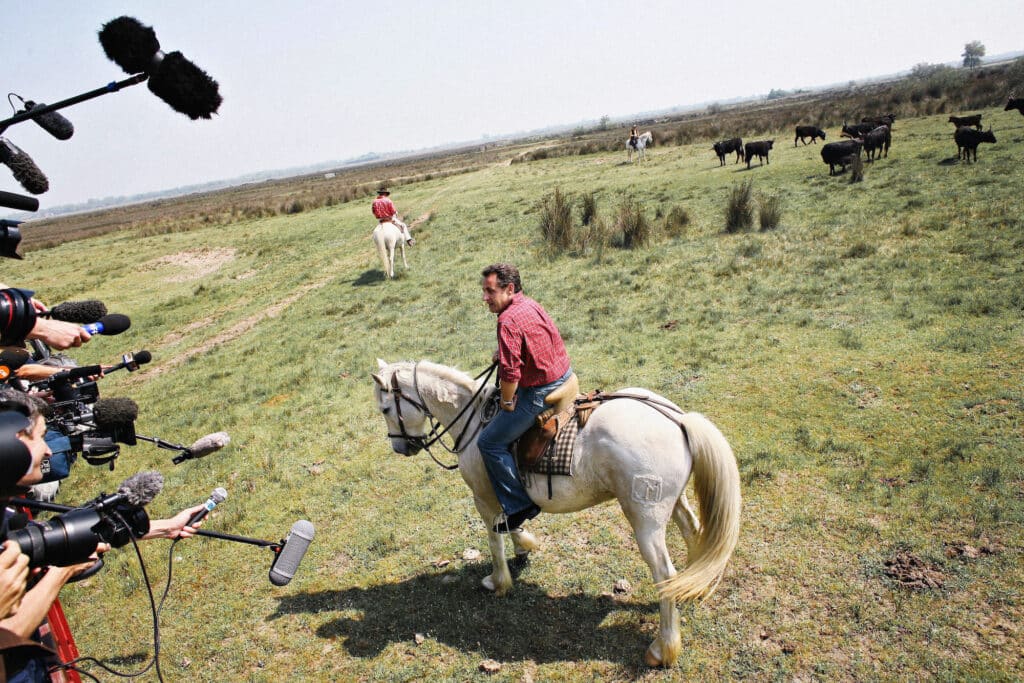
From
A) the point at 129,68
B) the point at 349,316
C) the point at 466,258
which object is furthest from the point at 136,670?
the point at 466,258

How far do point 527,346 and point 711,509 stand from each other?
1.88 metres

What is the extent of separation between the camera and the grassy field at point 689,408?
464 centimetres

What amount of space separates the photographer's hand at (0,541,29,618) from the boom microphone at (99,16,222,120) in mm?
2221

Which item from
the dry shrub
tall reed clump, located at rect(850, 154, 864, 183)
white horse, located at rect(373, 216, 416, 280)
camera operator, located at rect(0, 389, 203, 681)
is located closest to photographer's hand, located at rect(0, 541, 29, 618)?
camera operator, located at rect(0, 389, 203, 681)

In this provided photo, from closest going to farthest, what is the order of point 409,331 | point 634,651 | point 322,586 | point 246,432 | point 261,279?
point 634,651 → point 322,586 → point 246,432 → point 409,331 → point 261,279

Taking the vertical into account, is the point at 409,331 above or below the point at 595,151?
below

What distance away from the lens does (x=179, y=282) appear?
79.1 ft

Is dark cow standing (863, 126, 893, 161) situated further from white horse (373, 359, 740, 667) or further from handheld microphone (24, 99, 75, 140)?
handheld microphone (24, 99, 75, 140)

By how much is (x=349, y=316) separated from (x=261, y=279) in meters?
8.35

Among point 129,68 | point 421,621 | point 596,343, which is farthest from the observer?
point 596,343

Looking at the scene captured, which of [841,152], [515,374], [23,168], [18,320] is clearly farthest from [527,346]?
[841,152]

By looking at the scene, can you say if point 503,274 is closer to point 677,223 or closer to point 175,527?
point 175,527

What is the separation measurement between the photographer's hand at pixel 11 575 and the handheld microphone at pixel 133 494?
0.46m

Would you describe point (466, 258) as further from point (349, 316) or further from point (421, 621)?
point (421, 621)
